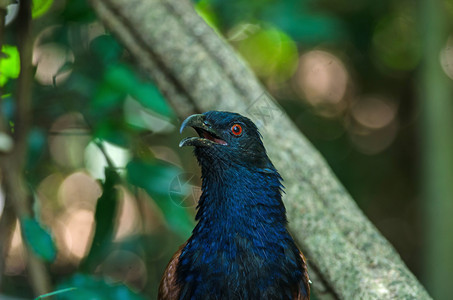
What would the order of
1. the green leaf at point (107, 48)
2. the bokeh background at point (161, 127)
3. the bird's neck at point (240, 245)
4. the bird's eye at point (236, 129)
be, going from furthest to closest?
the green leaf at point (107, 48) < the bokeh background at point (161, 127) < the bird's eye at point (236, 129) < the bird's neck at point (240, 245)

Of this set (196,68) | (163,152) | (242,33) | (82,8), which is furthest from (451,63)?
(82,8)

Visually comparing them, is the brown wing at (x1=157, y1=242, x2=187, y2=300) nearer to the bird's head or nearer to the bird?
the bird

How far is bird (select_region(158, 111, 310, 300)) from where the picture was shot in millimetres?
2271

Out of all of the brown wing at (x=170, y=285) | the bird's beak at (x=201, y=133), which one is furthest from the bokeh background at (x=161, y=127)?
the bird's beak at (x=201, y=133)

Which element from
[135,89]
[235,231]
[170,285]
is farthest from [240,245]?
[135,89]

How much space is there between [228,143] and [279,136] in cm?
49

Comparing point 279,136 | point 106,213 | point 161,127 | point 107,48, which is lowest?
point 161,127

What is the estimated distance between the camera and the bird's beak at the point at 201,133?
7.64ft

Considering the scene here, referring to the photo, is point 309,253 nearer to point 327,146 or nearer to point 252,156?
point 252,156

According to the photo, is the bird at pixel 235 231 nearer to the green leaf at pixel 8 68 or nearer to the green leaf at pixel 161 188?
the green leaf at pixel 161 188

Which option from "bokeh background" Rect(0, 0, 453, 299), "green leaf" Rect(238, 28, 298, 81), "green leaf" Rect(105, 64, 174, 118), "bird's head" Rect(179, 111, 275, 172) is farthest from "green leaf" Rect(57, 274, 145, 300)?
"green leaf" Rect(238, 28, 298, 81)

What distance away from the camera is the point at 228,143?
8.24ft

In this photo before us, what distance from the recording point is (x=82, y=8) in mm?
3039

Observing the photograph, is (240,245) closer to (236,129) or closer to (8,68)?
(236,129)
